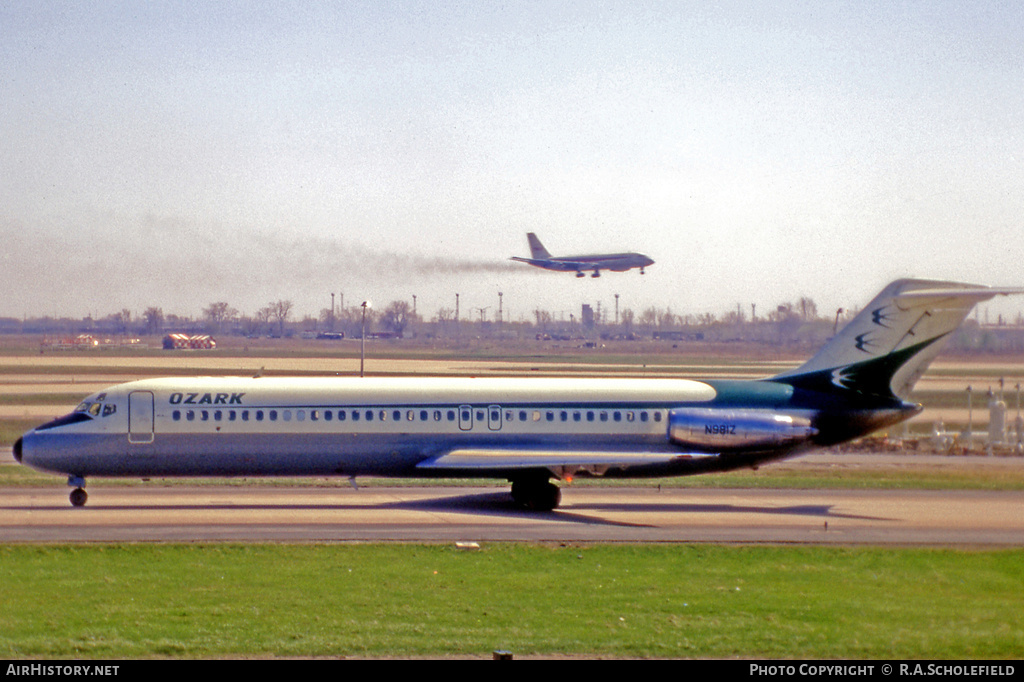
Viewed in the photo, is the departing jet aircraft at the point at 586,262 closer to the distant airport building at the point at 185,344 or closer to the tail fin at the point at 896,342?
the distant airport building at the point at 185,344

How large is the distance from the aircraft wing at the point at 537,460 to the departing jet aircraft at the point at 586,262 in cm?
7220

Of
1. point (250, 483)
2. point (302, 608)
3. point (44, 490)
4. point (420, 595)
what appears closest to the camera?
point (302, 608)

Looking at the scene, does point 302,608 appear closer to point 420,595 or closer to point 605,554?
point 420,595

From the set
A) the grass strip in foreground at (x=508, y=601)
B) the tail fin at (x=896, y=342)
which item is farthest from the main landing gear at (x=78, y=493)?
the tail fin at (x=896, y=342)

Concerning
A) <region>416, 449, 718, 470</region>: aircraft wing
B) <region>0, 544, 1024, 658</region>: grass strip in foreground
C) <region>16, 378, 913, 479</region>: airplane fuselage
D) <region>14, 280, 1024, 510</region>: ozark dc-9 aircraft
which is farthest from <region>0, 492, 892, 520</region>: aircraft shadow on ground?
<region>0, 544, 1024, 658</region>: grass strip in foreground

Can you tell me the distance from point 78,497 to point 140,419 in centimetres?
263

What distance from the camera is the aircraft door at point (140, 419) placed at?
2931cm

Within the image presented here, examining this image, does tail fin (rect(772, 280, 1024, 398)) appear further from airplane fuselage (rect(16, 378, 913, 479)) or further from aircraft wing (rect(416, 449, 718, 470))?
aircraft wing (rect(416, 449, 718, 470))

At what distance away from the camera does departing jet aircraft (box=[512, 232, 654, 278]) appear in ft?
343

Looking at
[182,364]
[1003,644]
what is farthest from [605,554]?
[182,364]

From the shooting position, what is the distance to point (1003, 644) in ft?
47.9
